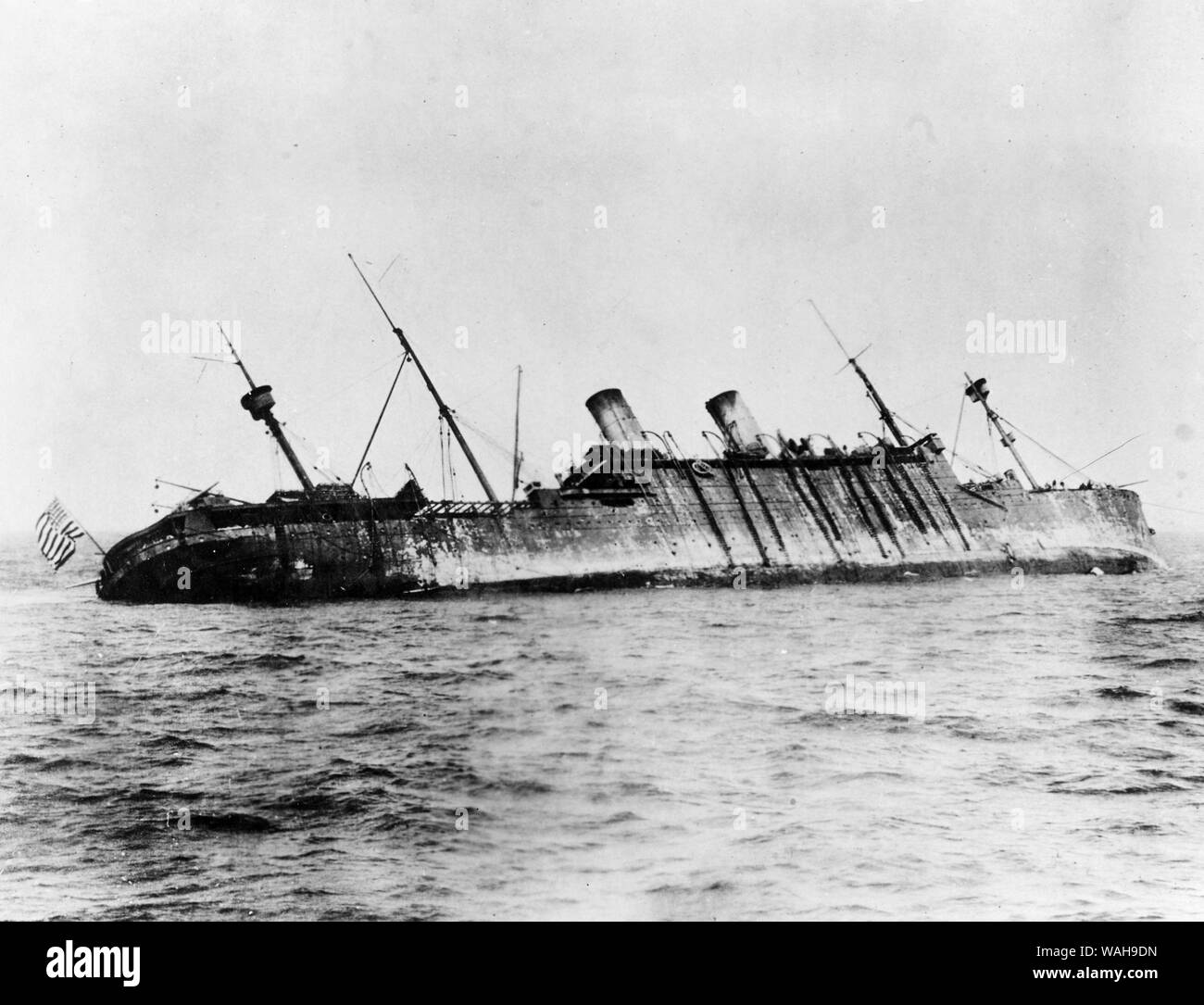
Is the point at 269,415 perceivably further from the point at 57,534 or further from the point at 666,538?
the point at 666,538

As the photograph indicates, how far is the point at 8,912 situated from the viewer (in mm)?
10211

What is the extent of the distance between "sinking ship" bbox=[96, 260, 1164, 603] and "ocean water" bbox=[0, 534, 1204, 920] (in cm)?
679

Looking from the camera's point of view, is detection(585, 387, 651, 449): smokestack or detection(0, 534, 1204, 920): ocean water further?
detection(585, 387, 651, 449): smokestack

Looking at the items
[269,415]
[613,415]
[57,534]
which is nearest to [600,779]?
[57,534]

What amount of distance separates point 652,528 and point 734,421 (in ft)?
26.1

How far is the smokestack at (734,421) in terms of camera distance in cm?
3875

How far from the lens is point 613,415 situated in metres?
36.2

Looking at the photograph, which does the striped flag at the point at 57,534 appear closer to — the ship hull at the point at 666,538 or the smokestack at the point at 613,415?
the ship hull at the point at 666,538

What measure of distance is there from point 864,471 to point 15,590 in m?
29.8

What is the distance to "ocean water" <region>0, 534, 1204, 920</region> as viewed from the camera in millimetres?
10203

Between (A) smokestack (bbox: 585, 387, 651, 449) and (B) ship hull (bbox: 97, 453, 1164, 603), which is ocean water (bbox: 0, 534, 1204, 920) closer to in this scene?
(B) ship hull (bbox: 97, 453, 1164, 603)

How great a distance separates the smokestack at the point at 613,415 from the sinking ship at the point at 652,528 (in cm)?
6

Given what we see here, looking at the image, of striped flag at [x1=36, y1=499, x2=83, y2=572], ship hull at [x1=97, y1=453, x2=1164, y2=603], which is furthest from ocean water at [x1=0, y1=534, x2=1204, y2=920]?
ship hull at [x1=97, y1=453, x2=1164, y2=603]
